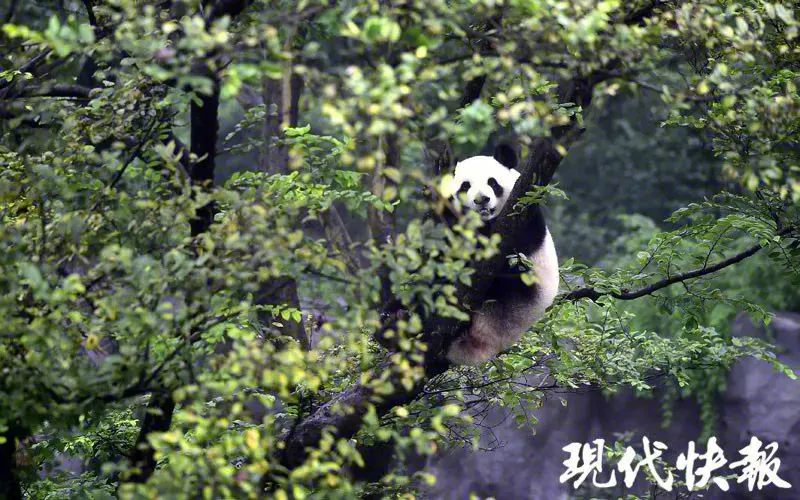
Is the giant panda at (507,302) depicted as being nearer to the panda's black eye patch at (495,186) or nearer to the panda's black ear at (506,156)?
the panda's black eye patch at (495,186)

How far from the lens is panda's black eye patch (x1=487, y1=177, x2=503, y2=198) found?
21.9 ft

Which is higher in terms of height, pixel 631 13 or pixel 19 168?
pixel 631 13

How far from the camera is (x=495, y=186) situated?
670cm

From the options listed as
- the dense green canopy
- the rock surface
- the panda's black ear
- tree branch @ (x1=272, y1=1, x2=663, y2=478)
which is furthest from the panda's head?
the rock surface

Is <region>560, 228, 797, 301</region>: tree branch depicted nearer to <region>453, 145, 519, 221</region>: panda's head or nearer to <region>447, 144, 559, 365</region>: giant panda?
<region>447, 144, 559, 365</region>: giant panda

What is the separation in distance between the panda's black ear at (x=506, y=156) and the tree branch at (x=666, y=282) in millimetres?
1410

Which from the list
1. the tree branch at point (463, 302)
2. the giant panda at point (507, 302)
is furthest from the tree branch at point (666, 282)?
the tree branch at point (463, 302)

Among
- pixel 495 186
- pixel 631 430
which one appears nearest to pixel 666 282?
pixel 495 186

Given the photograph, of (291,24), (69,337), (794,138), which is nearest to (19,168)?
(69,337)

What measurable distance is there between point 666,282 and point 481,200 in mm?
1505

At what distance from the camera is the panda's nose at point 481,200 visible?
6266mm

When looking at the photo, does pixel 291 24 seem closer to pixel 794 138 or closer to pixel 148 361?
pixel 148 361

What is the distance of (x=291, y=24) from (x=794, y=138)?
2.77 metres

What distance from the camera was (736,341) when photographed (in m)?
6.21
